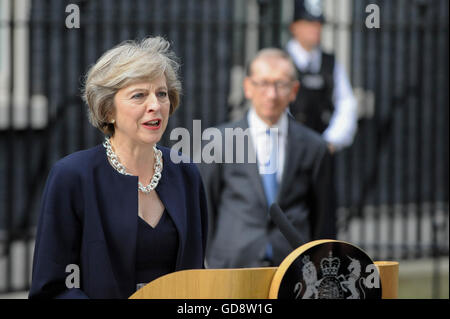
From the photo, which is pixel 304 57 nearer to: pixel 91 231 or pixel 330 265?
pixel 91 231

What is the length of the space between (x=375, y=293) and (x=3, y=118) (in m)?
5.98

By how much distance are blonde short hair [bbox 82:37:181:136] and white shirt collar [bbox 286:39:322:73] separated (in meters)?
4.05

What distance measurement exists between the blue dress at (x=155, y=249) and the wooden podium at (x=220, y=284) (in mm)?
785

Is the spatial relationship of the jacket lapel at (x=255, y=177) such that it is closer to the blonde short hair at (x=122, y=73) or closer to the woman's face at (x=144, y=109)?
the blonde short hair at (x=122, y=73)

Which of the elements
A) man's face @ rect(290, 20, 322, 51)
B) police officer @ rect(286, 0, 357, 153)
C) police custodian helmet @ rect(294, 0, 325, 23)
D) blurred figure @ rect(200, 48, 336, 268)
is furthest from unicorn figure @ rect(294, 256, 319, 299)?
police custodian helmet @ rect(294, 0, 325, 23)

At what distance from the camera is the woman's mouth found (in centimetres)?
273

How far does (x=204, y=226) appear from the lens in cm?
302

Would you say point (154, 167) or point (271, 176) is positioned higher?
point (154, 167)

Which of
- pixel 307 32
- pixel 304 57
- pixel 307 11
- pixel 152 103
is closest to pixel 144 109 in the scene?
pixel 152 103

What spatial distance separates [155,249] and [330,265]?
0.93m

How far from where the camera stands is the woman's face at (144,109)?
8.90ft

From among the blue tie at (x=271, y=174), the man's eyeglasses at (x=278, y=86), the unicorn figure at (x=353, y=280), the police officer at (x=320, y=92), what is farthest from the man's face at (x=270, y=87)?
the unicorn figure at (x=353, y=280)

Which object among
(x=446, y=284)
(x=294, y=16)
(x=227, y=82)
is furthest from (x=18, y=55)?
(x=446, y=284)

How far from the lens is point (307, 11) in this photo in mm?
7203
